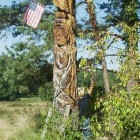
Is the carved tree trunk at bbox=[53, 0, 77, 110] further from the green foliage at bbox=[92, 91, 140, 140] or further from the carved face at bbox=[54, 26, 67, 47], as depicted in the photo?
the green foliage at bbox=[92, 91, 140, 140]

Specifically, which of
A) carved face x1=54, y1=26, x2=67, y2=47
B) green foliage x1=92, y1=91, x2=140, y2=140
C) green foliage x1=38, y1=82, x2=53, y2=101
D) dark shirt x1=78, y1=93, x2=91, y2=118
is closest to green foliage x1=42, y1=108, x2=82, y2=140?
green foliage x1=92, y1=91, x2=140, y2=140

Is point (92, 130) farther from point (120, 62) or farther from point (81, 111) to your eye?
point (81, 111)

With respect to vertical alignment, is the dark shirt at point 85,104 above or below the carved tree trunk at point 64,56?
below

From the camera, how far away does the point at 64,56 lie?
855 centimetres

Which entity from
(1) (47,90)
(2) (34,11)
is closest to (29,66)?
(1) (47,90)

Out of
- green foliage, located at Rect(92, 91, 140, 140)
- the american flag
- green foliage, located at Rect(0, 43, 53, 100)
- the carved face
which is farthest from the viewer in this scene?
green foliage, located at Rect(0, 43, 53, 100)

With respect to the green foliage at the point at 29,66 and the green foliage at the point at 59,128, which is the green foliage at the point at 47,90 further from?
the green foliage at the point at 59,128

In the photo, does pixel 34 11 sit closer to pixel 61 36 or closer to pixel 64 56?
pixel 61 36

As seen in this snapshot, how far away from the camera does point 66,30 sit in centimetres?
855

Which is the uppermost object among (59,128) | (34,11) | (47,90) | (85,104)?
(34,11)

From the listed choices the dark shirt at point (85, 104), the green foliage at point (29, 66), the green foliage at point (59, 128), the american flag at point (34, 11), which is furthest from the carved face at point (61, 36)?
the green foliage at point (29, 66)

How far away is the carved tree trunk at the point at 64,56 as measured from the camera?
853 centimetres

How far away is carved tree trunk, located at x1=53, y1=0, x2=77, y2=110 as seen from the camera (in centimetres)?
853

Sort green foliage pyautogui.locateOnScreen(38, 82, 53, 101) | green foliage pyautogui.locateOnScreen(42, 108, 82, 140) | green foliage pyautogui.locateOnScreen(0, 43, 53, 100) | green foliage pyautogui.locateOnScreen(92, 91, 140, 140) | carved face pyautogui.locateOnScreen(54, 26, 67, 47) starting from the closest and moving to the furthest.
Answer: green foliage pyautogui.locateOnScreen(92, 91, 140, 140), green foliage pyautogui.locateOnScreen(42, 108, 82, 140), carved face pyautogui.locateOnScreen(54, 26, 67, 47), green foliage pyautogui.locateOnScreen(38, 82, 53, 101), green foliage pyautogui.locateOnScreen(0, 43, 53, 100)
